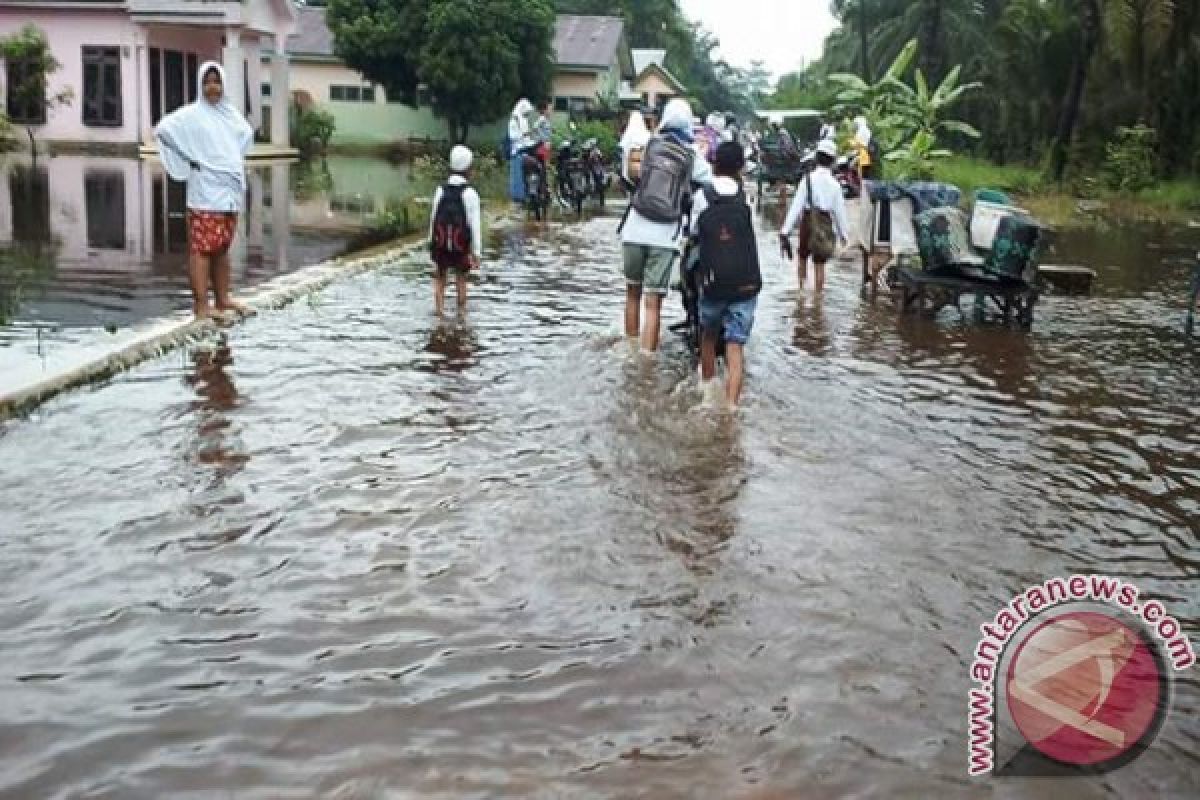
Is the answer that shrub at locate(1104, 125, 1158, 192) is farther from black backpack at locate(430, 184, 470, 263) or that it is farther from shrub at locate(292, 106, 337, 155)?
black backpack at locate(430, 184, 470, 263)

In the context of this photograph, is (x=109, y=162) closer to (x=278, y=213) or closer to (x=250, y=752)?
(x=278, y=213)

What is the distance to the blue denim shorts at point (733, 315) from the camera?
292 inches

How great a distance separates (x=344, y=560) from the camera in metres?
4.91

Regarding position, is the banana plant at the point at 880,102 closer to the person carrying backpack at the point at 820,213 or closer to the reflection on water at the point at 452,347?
the person carrying backpack at the point at 820,213

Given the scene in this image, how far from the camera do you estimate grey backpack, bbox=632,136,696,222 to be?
8.28 metres

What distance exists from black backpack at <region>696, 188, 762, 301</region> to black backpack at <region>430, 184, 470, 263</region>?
312 cm

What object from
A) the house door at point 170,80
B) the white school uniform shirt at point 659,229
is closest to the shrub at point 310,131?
the house door at point 170,80

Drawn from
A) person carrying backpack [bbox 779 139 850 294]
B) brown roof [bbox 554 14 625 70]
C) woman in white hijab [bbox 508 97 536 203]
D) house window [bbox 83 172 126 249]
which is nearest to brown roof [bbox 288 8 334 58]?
brown roof [bbox 554 14 625 70]

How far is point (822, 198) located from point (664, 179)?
12.0ft

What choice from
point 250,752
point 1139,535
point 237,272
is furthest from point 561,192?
point 250,752

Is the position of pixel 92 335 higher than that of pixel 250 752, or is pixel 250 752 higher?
pixel 92 335

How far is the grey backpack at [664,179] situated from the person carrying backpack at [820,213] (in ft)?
9.69

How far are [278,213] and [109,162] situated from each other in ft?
36.6

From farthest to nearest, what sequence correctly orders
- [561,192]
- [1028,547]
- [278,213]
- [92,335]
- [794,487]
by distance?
[561,192] → [278,213] → [92,335] → [794,487] → [1028,547]
